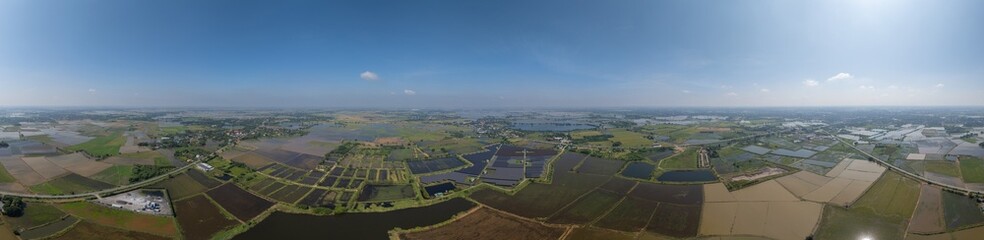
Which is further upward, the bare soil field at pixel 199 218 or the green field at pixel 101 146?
the green field at pixel 101 146

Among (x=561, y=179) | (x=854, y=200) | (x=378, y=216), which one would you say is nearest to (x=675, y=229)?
(x=561, y=179)

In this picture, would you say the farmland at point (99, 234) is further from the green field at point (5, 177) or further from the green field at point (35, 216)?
the green field at point (5, 177)

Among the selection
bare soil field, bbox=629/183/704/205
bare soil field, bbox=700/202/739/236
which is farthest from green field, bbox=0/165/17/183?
bare soil field, bbox=700/202/739/236

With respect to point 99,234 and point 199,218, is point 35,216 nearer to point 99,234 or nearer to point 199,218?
point 99,234

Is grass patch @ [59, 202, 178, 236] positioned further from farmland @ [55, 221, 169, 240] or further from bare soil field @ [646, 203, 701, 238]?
bare soil field @ [646, 203, 701, 238]

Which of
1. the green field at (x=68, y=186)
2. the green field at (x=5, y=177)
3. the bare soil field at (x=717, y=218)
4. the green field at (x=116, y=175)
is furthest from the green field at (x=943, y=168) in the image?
the green field at (x=5, y=177)

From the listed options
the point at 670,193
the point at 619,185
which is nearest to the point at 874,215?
the point at 670,193
